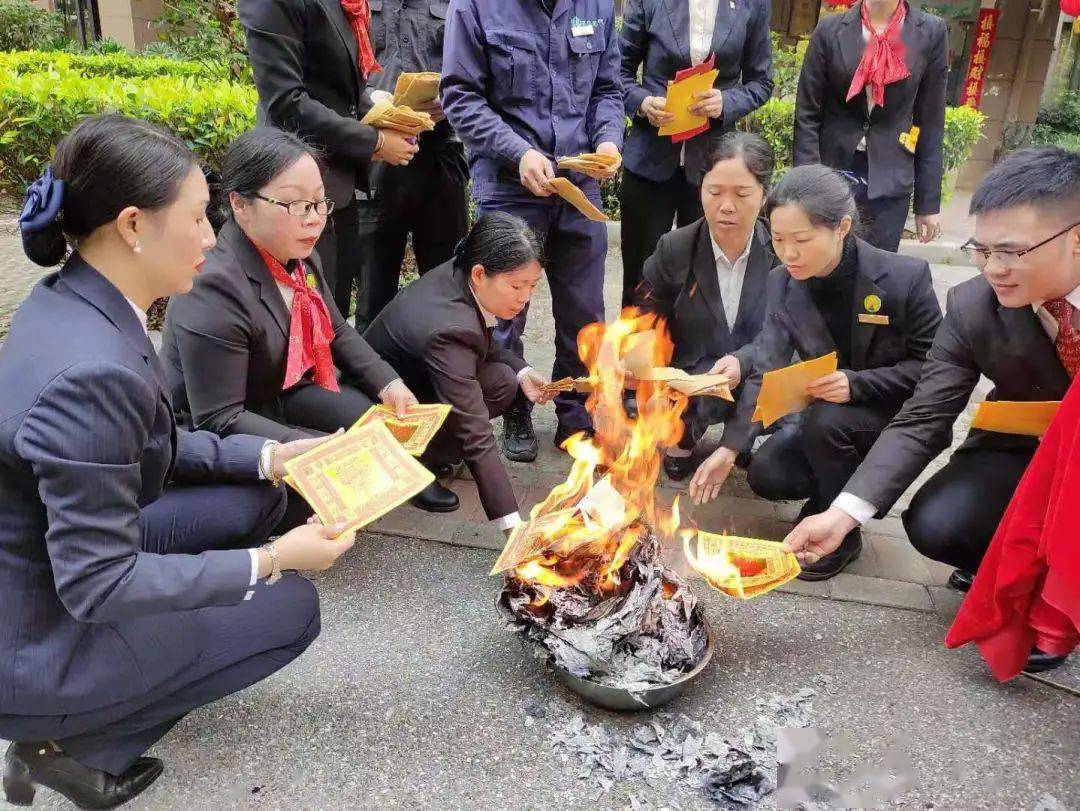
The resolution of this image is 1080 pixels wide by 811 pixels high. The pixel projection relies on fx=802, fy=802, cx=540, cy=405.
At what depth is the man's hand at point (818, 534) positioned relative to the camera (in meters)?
2.63

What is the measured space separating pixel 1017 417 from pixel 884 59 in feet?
8.03

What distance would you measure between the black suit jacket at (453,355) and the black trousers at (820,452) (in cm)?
112

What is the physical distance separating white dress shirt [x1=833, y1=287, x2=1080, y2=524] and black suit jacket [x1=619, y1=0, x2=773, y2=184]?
6.65 ft

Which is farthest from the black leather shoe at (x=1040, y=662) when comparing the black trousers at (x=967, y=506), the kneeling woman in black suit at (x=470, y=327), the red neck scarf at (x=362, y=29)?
the red neck scarf at (x=362, y=29)

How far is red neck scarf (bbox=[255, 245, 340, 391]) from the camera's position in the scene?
3.00m

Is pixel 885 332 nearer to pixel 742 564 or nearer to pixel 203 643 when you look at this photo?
pixel 742 564

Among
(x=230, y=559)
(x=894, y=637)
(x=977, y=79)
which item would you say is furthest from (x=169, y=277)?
(x=977, y=79)

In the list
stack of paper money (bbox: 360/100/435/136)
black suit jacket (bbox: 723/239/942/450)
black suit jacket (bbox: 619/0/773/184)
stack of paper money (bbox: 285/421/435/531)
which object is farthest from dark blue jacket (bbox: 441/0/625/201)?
stack of paper money (bbox: 285/421/435/531)

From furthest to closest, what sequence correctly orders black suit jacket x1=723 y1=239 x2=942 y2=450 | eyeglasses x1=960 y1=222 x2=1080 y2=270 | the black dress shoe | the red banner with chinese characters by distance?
the red banner with chinese characters, black suit jacket x1=723 y1=239 x2=942 y2=450, eyeglasses x1=960 y1=222 x2=1080 y2=270, the black dress shoe

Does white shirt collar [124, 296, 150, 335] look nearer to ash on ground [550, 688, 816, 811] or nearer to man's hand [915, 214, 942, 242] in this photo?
ash on ground [550, 688, 816, 811]

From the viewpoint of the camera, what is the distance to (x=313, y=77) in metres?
3.62

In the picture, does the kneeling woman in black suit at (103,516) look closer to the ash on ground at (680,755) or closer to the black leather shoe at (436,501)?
the ash on ground at (680,755)

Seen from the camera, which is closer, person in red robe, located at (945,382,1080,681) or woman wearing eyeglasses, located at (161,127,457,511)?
person in red robe, located at (945,382,1080,681)

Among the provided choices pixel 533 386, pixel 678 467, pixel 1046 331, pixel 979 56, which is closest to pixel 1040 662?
pixel 1046 331
